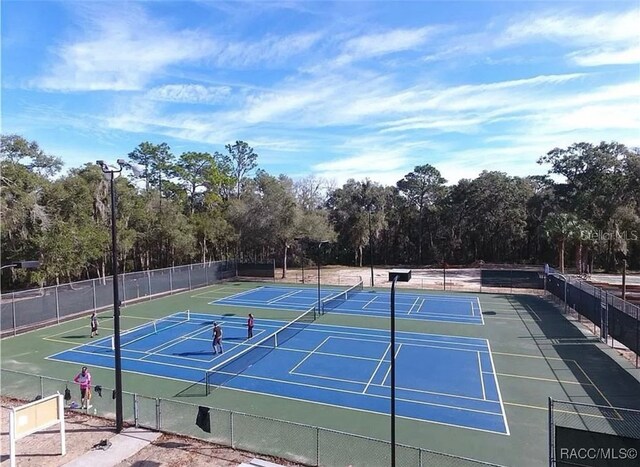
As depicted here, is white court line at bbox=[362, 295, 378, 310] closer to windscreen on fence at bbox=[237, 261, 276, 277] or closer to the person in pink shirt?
windscreen on fence at bbox=[237, 261, 276, 277]

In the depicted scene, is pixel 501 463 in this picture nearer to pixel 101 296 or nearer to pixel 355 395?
pixel 355 395

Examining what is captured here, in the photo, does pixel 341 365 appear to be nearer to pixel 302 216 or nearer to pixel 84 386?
pixel 84 386

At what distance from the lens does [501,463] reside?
11.8m

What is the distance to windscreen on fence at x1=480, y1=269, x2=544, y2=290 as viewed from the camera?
134 ft

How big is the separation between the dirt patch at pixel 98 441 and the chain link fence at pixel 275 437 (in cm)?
45

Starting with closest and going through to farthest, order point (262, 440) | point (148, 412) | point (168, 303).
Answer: point (262, 440)
point (148, 412)
point (168, 303)

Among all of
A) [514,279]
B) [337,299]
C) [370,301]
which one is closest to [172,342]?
[337,299]

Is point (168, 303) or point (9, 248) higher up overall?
point (9, 248)

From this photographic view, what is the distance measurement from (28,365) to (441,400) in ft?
58.3

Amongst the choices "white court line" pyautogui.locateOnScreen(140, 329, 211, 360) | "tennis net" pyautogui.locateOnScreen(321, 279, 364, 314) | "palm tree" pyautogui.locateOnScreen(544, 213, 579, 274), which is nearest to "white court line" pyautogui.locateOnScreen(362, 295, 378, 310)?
"tennis net" pyautogui.locateOnScreen(321, 279, 364, 314)

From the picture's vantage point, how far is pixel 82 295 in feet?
98.7

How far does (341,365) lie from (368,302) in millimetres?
15446

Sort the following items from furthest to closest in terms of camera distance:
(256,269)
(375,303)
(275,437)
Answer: (256,269)
(375,303)
(275,437)

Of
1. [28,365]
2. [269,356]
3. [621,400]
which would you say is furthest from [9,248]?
[621,400]
